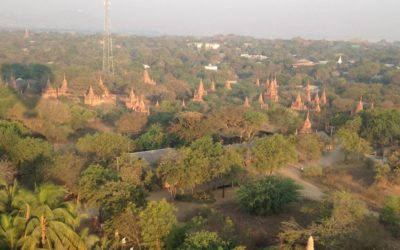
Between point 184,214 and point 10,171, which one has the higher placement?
point 10,171

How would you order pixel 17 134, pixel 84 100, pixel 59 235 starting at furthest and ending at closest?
pixel 84 100, pixel 17 134, pixel 59 235

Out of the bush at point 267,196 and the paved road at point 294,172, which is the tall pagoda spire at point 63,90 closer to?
the paved road at point 294,172

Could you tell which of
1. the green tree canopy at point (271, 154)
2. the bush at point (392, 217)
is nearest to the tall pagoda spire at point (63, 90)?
the green tree canopy at point (271, 154)

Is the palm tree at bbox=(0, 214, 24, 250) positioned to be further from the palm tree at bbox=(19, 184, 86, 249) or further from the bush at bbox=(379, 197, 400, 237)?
the bush at bbox=(379, 197, 400, 237)

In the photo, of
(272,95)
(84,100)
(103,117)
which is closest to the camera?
(103,117)

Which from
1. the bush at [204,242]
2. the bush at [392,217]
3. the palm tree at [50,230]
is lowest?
the bush at [392,217]

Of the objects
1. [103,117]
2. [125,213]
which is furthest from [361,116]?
[125,213]

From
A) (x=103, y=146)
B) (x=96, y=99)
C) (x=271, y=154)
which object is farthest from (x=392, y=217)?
(x=96, y=99)

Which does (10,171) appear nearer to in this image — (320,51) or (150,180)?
(150,180)
